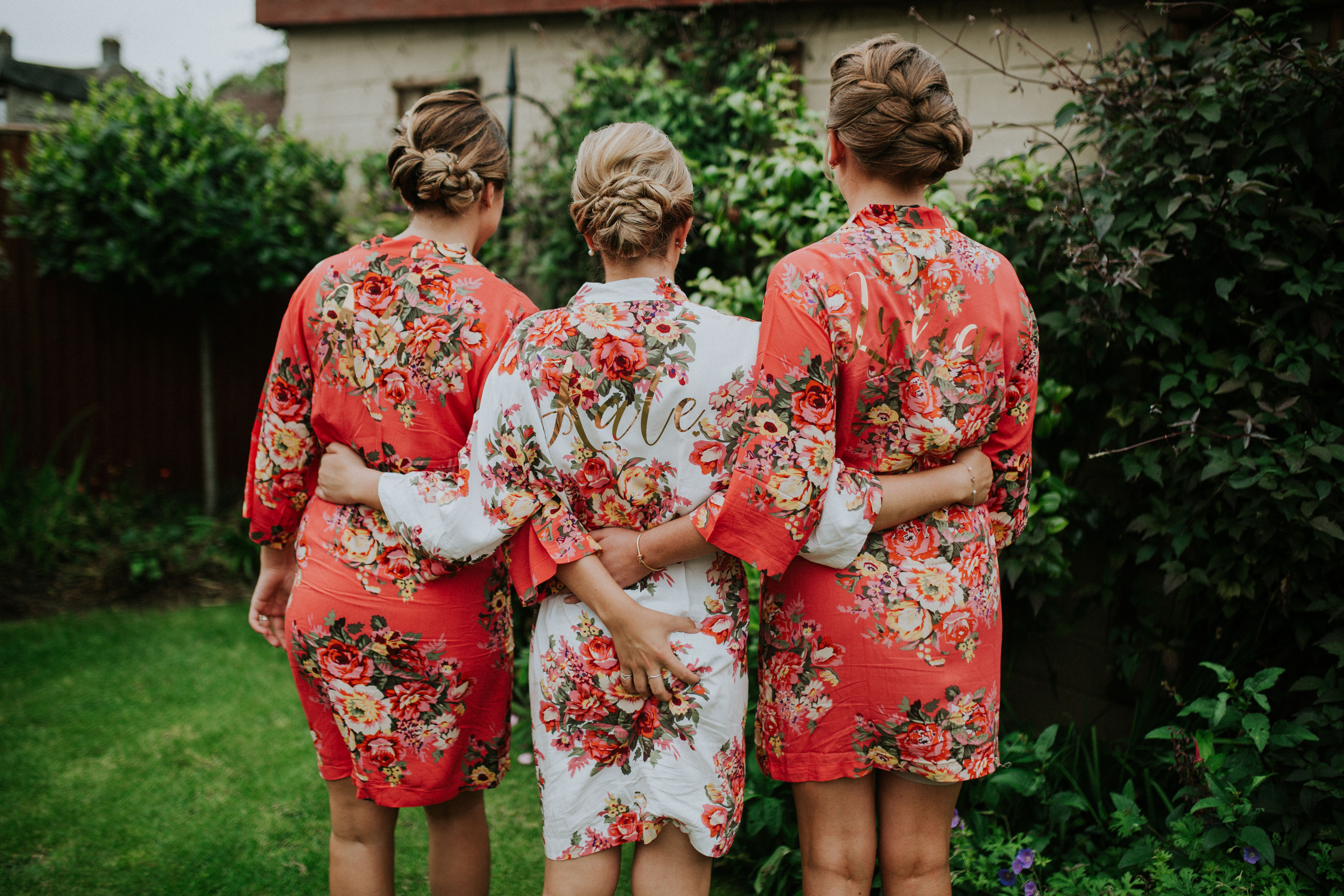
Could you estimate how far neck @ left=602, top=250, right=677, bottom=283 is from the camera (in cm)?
141

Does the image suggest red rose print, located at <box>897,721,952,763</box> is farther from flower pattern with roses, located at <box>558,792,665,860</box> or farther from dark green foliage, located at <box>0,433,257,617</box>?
dark green foliage, located at <box>0,433,257,617</box>

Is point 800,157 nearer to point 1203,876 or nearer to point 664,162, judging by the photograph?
point 664,162

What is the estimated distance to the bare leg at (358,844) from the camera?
175 centimetres

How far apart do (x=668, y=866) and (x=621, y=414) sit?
2.52 feet

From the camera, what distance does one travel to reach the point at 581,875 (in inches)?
56.1

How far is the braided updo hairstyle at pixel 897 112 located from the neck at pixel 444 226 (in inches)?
28.8

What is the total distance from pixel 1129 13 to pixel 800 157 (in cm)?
116

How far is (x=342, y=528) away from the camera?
1665 mm

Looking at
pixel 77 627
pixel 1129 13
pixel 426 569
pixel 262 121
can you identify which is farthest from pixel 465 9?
pixel 426 569

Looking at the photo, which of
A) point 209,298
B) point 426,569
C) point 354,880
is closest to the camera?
point 426,569

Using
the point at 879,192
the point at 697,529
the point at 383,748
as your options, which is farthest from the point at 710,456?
the point at 383,748

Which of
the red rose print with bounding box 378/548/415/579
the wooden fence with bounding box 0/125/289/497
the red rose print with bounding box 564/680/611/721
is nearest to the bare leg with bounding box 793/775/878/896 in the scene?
the red rose print with bounding box 564/680/611/721

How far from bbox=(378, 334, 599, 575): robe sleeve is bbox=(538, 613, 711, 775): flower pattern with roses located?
0.51 feet

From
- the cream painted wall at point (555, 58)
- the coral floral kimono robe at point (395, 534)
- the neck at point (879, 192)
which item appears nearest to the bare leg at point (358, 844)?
the coral floral kimono robe at point (395, 534)
